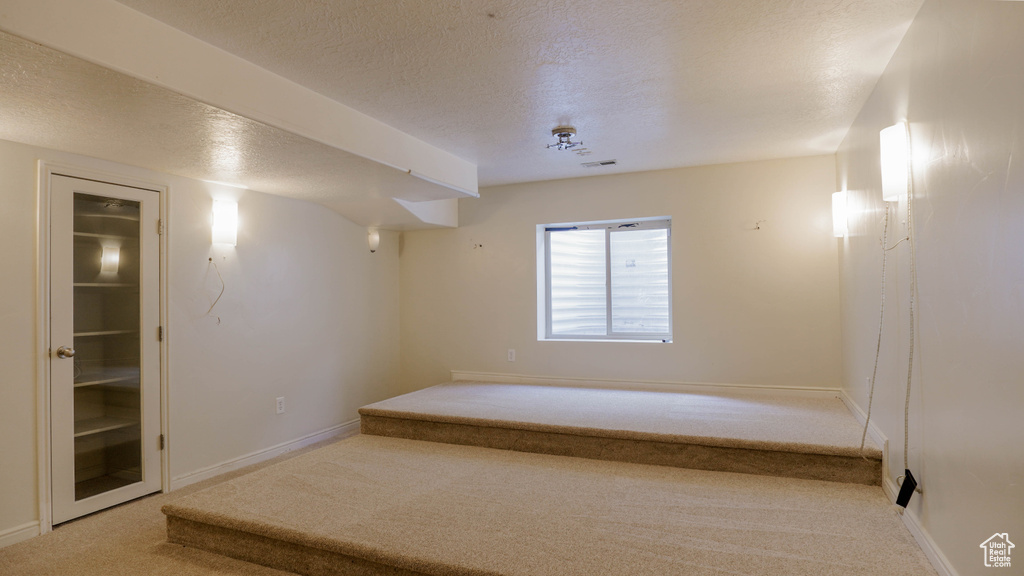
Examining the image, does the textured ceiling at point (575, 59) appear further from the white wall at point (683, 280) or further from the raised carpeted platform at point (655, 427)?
the raised carpeted platform at point (655, 427)

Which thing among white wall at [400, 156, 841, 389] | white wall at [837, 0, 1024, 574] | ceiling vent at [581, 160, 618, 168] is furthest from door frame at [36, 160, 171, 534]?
white wall at [837, 0, 1024, 574]

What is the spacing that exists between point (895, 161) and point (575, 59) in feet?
4.18

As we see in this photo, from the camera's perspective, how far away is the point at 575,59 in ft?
7.57

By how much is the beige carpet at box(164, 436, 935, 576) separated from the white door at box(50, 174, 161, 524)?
30.0 inches

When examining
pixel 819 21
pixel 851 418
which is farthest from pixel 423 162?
pixel 851 418

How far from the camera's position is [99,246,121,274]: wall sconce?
3.04 m

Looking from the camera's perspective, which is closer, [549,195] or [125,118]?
[125,118]

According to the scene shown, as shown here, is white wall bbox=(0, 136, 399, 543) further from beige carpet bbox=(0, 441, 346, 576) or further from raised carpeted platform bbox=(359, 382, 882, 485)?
raised carpeted platform bbox=(359, 382, 882, 485)

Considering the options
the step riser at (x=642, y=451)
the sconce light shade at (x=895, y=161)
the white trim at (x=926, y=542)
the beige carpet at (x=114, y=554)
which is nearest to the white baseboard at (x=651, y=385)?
the step riser at (x=642, y=451)

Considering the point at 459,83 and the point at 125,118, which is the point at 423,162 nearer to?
the point at 459,83

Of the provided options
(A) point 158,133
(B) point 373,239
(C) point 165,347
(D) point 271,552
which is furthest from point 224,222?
(D) point 271,552

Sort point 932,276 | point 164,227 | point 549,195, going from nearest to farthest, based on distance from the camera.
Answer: point 932,276, point 164,227, point 549,195

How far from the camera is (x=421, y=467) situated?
303 cm

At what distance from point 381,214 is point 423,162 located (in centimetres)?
123
